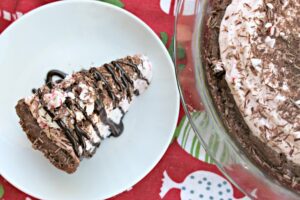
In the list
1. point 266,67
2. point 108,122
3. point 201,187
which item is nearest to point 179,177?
point 201,187

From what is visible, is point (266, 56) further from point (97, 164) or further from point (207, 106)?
point (97, 164)

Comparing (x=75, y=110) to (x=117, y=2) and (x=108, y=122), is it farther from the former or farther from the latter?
(x=117, y=2)

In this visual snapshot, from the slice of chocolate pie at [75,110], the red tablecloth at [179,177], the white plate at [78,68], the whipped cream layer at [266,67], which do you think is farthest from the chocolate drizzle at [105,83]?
the whipped cream layer at [266,67]

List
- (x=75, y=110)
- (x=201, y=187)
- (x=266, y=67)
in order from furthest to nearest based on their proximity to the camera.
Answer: (x=201, y=187), (x=75, y=110), (x=266, y=67)

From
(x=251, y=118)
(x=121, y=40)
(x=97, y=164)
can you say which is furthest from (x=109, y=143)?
(x=251, y=118)

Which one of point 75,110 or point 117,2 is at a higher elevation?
point 117,2

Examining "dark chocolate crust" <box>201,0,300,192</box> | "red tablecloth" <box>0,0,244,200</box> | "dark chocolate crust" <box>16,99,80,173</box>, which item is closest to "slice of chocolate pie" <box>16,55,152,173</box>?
"dark chocolate crust" <box>16,99,80,173</box>
